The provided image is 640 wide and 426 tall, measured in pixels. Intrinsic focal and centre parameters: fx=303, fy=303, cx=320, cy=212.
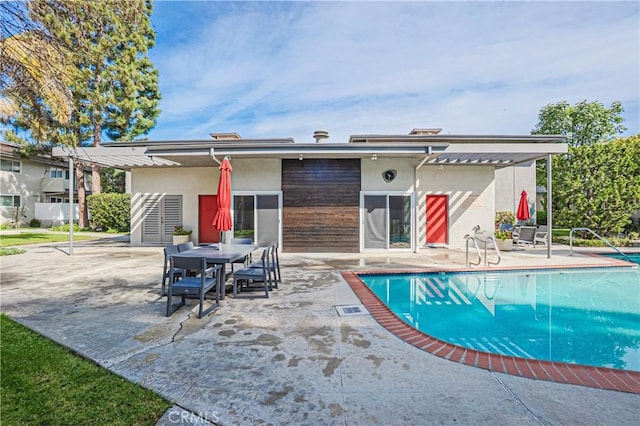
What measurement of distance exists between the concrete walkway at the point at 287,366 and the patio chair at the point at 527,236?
10332 mm

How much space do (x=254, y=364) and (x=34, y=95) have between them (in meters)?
5.09

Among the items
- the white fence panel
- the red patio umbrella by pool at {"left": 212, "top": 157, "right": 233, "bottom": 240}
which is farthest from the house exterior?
the white fence panel

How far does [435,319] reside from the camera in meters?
5.26

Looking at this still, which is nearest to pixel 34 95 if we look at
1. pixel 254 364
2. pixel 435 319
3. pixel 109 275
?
pixel 109 275

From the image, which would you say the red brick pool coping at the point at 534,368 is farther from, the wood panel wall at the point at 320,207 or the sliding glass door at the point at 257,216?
the sliding glass door at the point at 257,216

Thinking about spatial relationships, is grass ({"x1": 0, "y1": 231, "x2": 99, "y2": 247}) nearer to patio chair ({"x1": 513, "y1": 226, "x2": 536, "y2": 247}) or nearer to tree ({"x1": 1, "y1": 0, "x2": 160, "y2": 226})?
tree ({"x1": 1, "y1": 0, "x2": 160, "y2": 226})

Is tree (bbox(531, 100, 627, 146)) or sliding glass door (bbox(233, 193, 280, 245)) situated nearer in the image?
sliding glass door (bbox(233, 193, 280, 245))

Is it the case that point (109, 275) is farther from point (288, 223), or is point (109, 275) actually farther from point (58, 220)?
point (58, 220)

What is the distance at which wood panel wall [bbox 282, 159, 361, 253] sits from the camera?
1188 cm

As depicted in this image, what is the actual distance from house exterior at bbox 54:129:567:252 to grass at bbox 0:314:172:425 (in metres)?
7.57

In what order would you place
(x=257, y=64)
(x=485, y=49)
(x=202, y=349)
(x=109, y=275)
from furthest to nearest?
1. (x=257, y=64)
2. (x=485, y=49)
3. (x=109, y=275)
4. (x=202, y=349)

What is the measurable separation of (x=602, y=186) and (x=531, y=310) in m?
12.6

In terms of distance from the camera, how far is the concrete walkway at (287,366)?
7.77ft

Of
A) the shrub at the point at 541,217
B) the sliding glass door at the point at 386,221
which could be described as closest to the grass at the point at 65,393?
the sliding glass door at the point at 386,221
